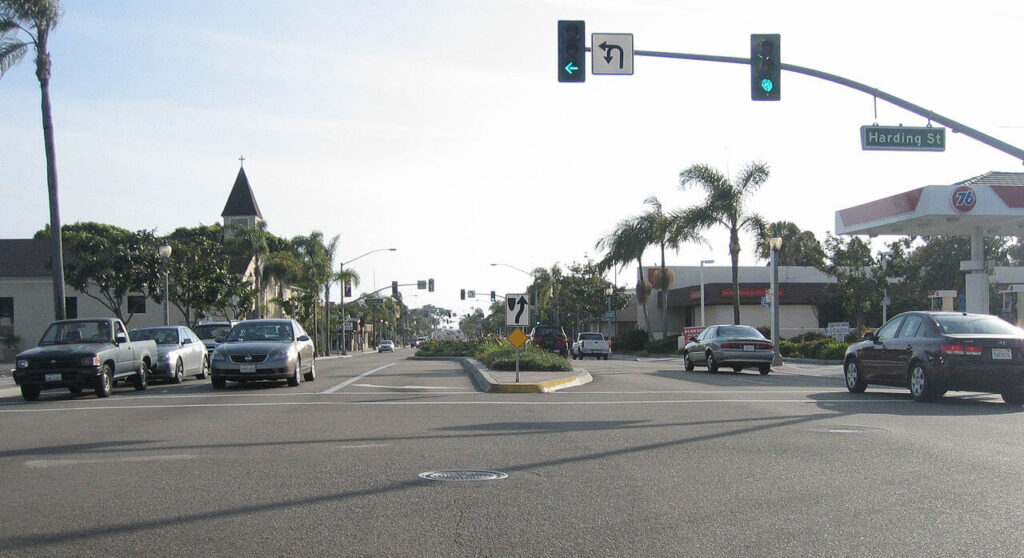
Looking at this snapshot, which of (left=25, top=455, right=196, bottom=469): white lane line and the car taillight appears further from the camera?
the car taillight

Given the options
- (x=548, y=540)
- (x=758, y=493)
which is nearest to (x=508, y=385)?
(x=758, y=493)

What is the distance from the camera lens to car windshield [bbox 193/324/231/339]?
3036 centimetres

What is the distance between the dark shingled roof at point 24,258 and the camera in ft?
182

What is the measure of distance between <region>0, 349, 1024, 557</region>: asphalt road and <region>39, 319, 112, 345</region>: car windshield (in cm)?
407

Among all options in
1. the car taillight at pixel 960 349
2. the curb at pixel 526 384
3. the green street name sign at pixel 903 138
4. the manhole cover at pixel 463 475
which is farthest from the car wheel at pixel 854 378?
the manhole cover at pixel 463 475

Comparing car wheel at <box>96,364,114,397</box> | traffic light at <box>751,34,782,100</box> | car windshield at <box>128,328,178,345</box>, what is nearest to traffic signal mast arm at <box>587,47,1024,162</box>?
traffic light at <box>751,34,782,100</box>

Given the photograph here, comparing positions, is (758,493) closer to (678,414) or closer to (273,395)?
(678,414)

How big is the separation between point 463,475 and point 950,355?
9787 millimetres

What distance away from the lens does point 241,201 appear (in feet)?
274

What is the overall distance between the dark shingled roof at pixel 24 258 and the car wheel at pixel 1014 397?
52641 mm

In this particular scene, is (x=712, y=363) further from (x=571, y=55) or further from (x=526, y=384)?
(x=571, y=55)

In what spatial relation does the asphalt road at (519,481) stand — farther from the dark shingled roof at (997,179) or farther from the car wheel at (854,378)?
the dark shingled roof at (997,179)

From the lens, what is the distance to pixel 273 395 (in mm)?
17500

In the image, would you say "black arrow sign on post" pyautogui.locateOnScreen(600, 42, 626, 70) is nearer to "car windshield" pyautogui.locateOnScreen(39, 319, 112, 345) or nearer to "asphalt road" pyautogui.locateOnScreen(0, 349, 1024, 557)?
"asphalt road" pyautogui.locateOnScreen(0, 349, 1024, 557)
